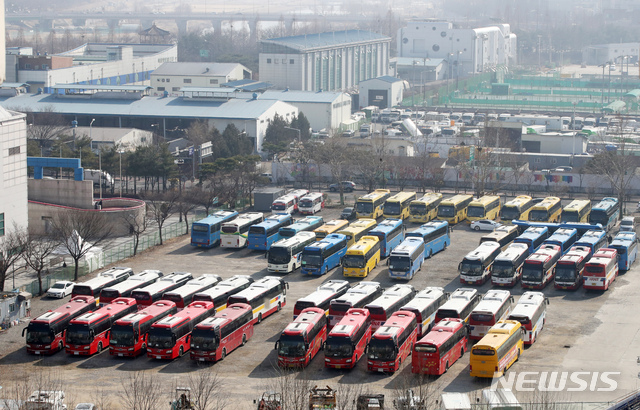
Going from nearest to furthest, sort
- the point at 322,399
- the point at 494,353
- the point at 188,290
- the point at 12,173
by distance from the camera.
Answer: the point at 322,399, the point at 494,353, the point at 188,290, the point at 12,173

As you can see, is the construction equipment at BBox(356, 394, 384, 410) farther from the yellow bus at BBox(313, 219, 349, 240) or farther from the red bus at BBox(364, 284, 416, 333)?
the yellow bus at BBox(313, 219, 349, 240)

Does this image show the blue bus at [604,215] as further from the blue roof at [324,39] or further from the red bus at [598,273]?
the blue roof at [324,39]

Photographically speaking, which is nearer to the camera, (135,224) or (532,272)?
(532,272)

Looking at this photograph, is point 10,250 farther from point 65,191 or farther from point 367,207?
point 367,207

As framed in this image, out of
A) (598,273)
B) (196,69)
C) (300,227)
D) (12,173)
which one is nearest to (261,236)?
(300,227)

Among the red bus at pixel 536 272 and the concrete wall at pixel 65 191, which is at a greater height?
the concrete wall at pixel 65 191

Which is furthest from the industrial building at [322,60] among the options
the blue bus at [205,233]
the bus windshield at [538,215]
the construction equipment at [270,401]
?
the construction equipment at [270,401]

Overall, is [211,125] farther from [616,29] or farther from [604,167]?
[616,29]
